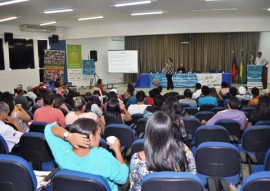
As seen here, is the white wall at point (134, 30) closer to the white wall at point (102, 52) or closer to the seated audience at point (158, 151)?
the white wall at point (102, 52)

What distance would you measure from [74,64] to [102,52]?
8.77 ft

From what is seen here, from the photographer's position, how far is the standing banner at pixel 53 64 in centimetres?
1456

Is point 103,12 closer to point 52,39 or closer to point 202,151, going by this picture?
point 52,39

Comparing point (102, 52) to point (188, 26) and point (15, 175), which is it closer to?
point (188, 26)

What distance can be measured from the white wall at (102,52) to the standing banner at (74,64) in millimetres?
629

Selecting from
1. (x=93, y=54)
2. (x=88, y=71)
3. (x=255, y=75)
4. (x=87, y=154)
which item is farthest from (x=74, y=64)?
(x=87, y=154)

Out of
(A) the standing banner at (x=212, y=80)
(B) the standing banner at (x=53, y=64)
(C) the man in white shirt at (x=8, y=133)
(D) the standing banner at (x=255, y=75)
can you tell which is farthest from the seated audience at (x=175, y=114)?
(B) the standing banner at (x=53, y=64)

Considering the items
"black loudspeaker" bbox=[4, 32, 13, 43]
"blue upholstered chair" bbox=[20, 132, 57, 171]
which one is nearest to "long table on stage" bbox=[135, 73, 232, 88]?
"black loudspeaker" bbox=[4, 32, 13, 43]

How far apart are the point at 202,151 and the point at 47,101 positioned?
2.98 metres

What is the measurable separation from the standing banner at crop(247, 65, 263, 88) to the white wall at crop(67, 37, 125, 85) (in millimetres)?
8367

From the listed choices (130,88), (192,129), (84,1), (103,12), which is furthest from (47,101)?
(103,12)

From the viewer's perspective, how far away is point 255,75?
13766 mm

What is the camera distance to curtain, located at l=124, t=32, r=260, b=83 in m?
17.0

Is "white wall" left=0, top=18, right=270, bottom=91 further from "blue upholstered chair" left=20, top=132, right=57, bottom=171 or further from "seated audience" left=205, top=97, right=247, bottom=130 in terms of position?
"blue upholstered chair" left=20, top=132, right=57, bottom=171
